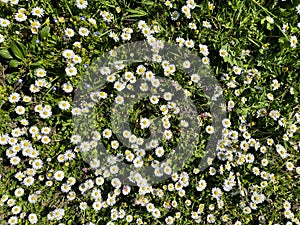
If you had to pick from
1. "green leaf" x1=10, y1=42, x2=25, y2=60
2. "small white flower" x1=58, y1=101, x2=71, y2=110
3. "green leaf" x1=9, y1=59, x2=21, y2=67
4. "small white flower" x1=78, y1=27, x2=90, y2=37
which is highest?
"small white flower" x1=78, y1=27, x2=90, y2=37

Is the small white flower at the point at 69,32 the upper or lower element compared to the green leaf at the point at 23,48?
upper

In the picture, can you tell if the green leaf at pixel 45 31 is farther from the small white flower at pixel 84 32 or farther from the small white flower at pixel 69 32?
the small white flower at pixel 84 32

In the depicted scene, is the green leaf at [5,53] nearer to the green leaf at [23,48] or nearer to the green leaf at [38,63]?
the green leaf at [23,48]

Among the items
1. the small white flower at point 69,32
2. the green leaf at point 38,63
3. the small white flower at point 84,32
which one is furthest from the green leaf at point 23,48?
the small white flower at point 84,32

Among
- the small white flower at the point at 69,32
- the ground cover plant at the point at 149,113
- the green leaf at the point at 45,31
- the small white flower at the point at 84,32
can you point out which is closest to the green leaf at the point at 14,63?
the ground cover plant at the point at 149,113

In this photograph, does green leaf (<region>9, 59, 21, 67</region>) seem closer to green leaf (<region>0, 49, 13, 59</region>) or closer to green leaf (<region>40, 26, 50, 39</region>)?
green leaf (<region>0, 49, 13, 59</region>)

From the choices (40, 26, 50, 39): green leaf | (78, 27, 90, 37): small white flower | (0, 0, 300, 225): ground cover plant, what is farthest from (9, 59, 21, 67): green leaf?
(78, 27, 90, 37): small white flower

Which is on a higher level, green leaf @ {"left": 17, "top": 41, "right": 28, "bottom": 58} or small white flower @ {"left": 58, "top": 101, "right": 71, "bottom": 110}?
green leaf @ {"left": 17, "top": 41, "right": 28, "bottom": 58}

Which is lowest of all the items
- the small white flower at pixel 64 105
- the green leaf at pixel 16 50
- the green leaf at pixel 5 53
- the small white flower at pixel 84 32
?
the small white flower at pixel 64 105

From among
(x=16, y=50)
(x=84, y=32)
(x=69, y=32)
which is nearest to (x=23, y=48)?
(x=16, y=50)
